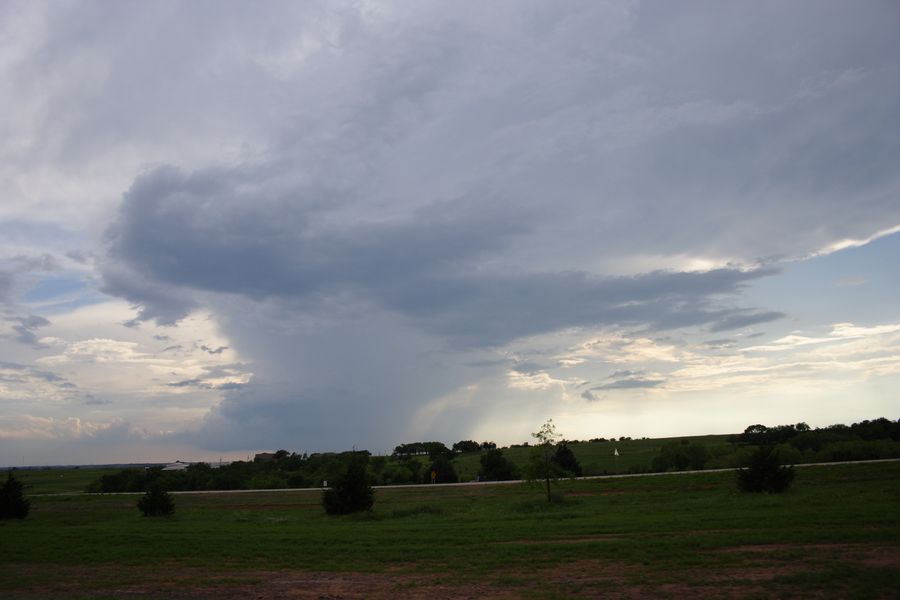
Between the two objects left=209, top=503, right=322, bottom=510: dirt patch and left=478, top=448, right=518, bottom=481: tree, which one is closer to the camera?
left=209, top=503, right=322, bottom=510: dirt patch

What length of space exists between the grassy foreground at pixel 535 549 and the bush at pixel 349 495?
1813 millimetres

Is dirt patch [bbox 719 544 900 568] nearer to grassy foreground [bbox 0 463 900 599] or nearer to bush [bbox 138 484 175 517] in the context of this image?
grassy foreground [bbox 0 463 900 599]

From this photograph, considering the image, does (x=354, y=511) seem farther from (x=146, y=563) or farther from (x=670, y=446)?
(x=670, y=446)

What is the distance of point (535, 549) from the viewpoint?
68.7 ft

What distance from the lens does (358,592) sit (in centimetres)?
1622

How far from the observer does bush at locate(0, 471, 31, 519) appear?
43.5m

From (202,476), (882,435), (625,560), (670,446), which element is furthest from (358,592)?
(202,476)

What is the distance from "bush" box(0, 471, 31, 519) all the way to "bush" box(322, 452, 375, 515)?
22.5 meters

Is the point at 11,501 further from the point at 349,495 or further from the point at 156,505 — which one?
the point at 349,495

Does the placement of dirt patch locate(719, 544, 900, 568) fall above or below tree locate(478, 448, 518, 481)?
above

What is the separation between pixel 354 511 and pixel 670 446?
1903 inches

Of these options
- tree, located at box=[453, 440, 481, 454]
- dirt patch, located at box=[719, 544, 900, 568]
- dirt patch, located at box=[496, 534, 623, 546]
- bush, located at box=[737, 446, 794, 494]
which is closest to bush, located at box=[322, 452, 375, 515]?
dirt patch, located at box=[496, 534, 623, 546]

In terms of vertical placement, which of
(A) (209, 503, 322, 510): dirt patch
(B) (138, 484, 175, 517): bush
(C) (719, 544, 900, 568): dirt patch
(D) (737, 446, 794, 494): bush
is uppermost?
(D) (737, 446, 794, 494): bush

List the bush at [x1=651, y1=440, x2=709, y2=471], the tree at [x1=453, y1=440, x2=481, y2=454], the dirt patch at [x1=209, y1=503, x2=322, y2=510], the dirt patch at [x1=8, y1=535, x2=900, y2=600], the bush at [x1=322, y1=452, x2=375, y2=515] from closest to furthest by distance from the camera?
the dirt patch at [x1=8, y1=535, x2=900, y2=600], the bush at [x1=322, y1=452, x2=375, y2=515], the dirt patch at [x1=209, y1=503, x2=322, y2=510], the bush at [x1=651, y1=440, x2=709, y2=471], the tree at [x1=453, y1=440, x2=481, y2=454]
